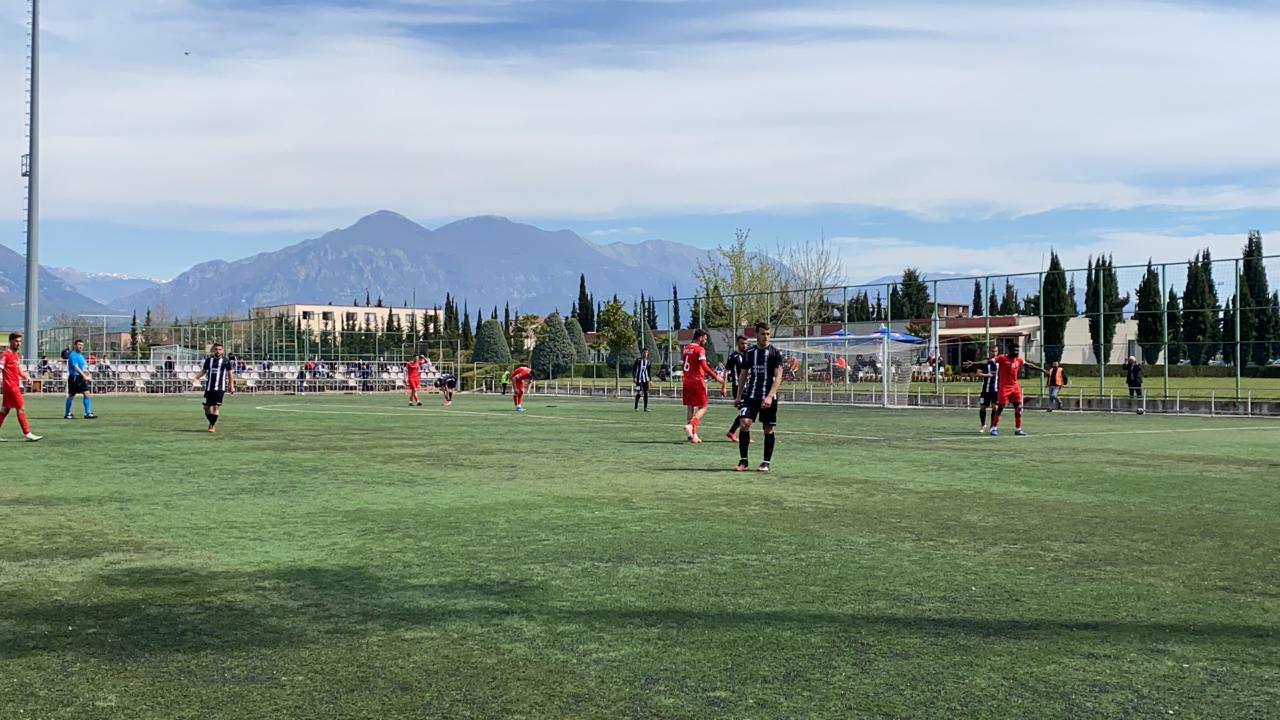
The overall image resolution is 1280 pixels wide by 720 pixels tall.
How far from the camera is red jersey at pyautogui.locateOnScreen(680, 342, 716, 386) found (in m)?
21.1

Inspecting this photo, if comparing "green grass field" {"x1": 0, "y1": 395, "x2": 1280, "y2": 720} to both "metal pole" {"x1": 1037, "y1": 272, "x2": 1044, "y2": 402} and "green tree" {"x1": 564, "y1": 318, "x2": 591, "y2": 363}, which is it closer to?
"metal pole" {"x1": 1037, "y1": 272, "x2": 1044, "y2": 402}

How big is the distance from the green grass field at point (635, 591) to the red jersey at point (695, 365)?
232 inches

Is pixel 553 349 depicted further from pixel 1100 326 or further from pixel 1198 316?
pixel 1198 316

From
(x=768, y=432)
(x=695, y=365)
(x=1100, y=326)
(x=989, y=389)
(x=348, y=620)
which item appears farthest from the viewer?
(x=1100, y=326)

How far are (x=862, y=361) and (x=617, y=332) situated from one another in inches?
765

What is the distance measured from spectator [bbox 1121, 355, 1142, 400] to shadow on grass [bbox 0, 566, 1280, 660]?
3175 cm

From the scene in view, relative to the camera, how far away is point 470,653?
233 inches

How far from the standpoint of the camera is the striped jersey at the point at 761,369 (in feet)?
48.5

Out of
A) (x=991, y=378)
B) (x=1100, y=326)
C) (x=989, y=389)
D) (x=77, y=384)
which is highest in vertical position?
(x=1100, y=326)

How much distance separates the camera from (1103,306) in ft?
126

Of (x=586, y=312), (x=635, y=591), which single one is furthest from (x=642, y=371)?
(x=586, y=312)

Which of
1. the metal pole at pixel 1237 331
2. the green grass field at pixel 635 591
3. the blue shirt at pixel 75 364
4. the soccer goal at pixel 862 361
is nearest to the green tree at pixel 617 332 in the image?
the soccer goal at pixel 862 361

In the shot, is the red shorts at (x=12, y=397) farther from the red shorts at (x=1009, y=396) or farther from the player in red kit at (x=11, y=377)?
the red shorts at (x=1009, y=396)

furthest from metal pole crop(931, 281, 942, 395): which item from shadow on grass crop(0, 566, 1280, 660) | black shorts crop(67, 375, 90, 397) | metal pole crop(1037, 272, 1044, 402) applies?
shadow on grass crop(0, 566, 1280, 660)
